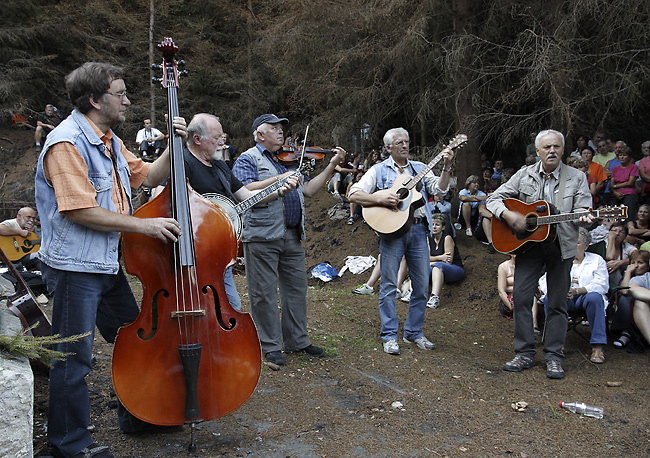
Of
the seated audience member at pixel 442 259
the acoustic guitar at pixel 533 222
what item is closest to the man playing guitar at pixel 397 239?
the acoustic guitar at pixel 533 222

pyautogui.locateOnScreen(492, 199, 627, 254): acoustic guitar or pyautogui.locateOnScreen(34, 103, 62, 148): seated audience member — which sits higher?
pyautogui.locateOnScreen(34, 103, 62, 148): seated audience member

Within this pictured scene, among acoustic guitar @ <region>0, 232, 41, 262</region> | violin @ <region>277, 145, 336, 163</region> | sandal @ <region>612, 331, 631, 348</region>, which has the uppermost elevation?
violin @ <region>277, 145, 336, 163</region>

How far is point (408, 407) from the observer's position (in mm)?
4117

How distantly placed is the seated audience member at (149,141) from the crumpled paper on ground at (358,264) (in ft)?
25.9

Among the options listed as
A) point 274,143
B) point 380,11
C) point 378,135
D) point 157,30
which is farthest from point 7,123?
point 274,143

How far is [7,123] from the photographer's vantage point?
22.1 m

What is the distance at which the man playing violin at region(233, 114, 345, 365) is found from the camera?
4.79m

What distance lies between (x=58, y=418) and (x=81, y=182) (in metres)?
1.19

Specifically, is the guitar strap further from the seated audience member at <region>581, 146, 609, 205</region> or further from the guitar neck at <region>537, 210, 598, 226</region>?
the seated audience member at <region>581, 146, 609, 205</region>

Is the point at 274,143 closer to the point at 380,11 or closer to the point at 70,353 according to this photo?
the point at 70,353

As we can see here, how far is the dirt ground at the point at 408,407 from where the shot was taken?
11.0 ft

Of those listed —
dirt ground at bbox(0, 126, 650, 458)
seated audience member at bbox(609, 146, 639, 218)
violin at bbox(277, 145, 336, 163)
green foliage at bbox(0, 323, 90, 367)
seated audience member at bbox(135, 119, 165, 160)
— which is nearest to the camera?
green foliage at bbox(0, 323, 90, 367)

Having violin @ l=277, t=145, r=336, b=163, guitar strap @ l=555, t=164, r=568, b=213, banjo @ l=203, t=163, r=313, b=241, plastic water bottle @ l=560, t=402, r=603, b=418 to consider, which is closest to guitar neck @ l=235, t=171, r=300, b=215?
banjo @ l=203, t=163, r=313, b=241

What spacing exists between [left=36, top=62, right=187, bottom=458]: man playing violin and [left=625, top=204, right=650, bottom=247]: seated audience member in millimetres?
6595
